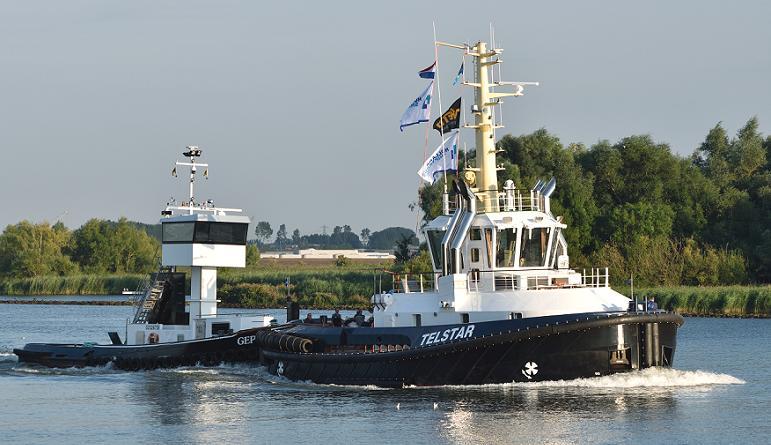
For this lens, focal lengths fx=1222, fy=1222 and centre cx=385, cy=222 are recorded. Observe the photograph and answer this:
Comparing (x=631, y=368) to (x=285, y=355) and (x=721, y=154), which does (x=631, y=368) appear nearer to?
(x=285, y=355)

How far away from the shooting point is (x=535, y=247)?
29.5m

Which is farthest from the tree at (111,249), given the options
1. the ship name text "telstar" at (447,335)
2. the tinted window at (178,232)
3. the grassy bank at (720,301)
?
the ship name text "telstar" at (447,335)

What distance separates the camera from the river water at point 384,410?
78.1ft

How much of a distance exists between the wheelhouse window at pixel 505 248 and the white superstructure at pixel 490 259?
24mm

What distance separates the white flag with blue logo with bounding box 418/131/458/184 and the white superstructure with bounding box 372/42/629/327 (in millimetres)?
667

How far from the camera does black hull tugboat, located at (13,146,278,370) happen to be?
36.4 metres

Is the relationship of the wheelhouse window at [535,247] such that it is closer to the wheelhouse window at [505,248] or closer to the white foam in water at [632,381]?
the wheelhouse window at [505,248]

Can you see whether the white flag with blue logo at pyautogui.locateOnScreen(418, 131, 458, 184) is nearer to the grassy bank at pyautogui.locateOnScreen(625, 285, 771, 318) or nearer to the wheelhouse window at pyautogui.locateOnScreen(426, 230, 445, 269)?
the wheelhouse window at pyautogui.locateOnScreen(426, 230, 445, 269)

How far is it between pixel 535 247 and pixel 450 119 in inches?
161

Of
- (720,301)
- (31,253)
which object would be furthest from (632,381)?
(31,253)

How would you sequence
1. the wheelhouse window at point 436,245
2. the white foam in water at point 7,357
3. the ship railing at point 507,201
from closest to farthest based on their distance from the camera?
the ship railing at point 507,201 → the wheelhouse window at point 436,245 → the white foam in water at point 7,357

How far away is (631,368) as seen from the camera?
90.5 ft

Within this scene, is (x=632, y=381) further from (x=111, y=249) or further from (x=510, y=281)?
(x=111, y=249)

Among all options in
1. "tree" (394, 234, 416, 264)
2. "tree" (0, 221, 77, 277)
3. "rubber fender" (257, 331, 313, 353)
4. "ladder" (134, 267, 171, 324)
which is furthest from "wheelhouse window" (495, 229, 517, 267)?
"tree" (0, 221, 77, 277)
